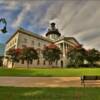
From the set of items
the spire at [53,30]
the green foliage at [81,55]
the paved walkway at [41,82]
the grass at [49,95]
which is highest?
the spire at [53,30]

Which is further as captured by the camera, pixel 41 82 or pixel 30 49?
pixel 30 49

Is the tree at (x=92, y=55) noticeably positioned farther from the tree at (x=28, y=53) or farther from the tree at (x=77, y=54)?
the tree at (x=28, y=53)

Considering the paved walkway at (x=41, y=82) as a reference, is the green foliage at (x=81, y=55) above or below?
above

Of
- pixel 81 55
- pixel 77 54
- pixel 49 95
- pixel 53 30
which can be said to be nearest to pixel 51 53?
pixel 77 54

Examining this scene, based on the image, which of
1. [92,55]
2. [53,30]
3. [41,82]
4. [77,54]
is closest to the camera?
[41,82]

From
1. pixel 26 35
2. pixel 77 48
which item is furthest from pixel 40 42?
pixel 77 48

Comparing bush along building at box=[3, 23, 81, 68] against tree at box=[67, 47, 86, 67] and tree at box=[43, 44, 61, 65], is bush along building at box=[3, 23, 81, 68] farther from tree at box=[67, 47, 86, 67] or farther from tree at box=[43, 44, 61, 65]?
tree at box=[67, 47, 86, 67]

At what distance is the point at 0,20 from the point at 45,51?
40043 mm

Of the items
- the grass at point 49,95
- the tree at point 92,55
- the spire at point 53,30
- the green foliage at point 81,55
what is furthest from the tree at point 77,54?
the grass at point 49,95

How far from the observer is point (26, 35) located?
208 ft

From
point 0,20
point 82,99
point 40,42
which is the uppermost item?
point 40,42

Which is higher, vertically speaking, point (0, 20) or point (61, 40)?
point (61, 40)

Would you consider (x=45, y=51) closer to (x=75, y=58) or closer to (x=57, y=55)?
(x=57, y=55)

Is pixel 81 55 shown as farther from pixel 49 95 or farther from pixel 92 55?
pixel 49 95
